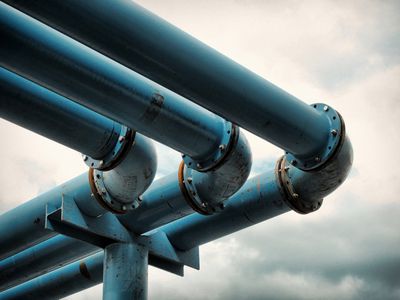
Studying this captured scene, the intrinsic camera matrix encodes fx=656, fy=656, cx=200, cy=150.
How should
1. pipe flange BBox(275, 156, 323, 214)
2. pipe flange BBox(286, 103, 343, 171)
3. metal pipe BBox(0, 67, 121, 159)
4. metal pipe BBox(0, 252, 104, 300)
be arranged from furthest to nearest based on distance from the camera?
metal pipe BBox(0, 252, 104, 300), pipe flange BBox(275, 156, 323, 214), pipe flange BBox(286, 103, 343, 171), metal pipe BBox(0, 67, 121, 159)

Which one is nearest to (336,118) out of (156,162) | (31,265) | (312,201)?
(312,201)

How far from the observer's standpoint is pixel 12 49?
3729 millimetres

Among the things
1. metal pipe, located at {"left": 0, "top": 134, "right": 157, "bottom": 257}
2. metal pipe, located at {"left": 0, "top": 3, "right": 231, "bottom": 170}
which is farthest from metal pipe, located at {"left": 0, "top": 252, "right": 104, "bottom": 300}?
metal pipe, located at {"left": 0, "top": 3, "right": 231, "bottom": 170}

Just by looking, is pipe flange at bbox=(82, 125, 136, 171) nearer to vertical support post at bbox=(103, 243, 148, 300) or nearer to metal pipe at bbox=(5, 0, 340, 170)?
metal pipe at bbox=(5, 0, 340, 170)

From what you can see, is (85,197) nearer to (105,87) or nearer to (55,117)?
(55,117)

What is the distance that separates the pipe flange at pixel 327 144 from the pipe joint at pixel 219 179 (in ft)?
1.17

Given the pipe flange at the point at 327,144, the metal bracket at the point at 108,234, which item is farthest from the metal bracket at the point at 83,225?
the pipe flange at the point at 327,144

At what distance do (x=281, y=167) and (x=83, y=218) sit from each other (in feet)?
5.29

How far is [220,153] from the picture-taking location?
4.54 meters

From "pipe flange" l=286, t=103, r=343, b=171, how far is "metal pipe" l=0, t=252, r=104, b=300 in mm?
2412

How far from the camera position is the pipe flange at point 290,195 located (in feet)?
16.3

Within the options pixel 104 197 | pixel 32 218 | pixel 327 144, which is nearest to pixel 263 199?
pixel 327 144

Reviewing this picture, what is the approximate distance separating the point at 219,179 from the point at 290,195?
620 mm

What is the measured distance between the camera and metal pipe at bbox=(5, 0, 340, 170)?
352 centimetres
